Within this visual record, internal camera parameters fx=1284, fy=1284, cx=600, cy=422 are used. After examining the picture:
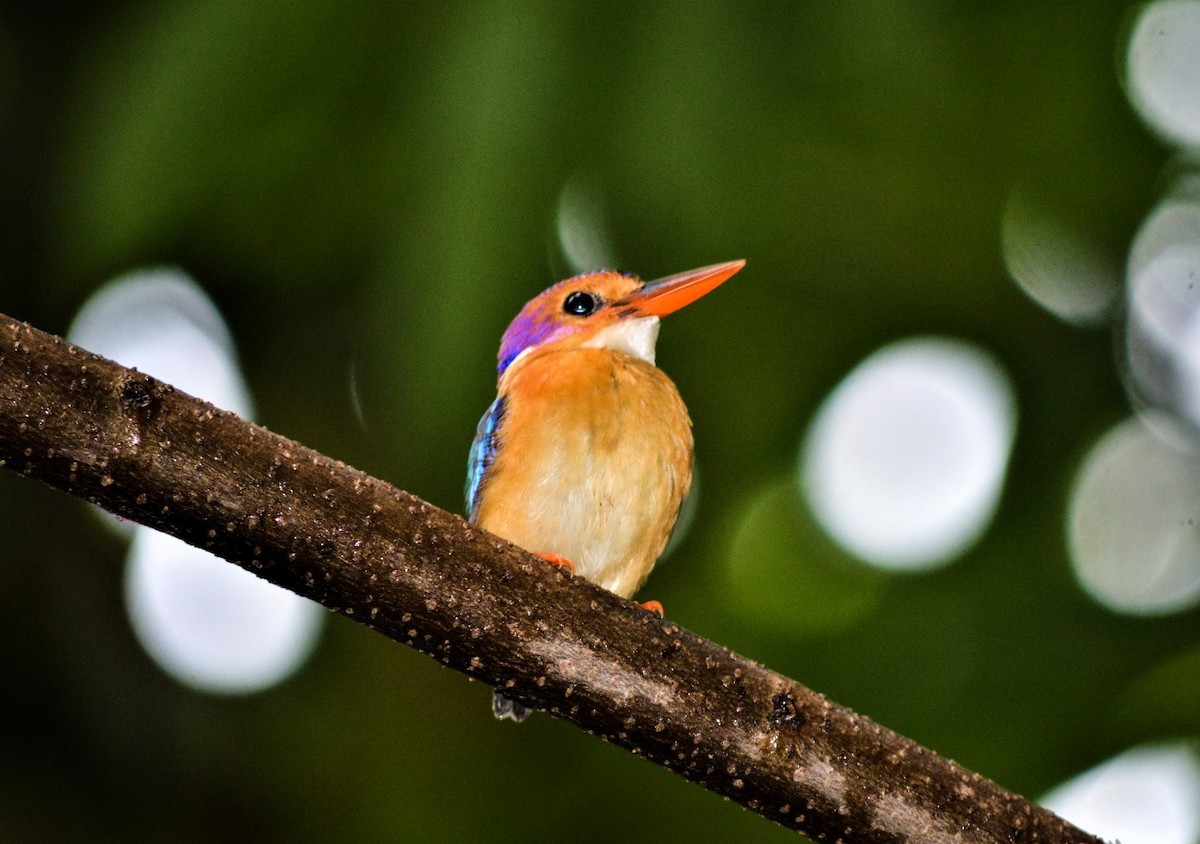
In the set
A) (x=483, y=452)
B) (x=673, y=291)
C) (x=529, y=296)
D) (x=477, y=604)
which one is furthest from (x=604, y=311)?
(x=477, y=604)

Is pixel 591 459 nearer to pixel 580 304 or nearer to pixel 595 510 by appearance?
pixel 595 510

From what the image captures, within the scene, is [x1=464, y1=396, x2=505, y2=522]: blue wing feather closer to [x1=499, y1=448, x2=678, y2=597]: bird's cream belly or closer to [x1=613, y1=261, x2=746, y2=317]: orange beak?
[x1=499, y1=448, x2=678, y2=597]: bird's cream belly

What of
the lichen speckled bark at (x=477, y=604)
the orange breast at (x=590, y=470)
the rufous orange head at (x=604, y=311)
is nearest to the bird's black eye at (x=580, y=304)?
the rufous orange head at (x=604, y=311)

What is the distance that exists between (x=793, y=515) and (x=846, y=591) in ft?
1.64

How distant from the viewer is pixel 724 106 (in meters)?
1.85

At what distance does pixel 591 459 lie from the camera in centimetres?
312

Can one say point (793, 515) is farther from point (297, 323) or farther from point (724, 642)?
point (297, 323)

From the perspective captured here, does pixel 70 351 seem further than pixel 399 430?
No

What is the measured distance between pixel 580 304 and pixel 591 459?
0.75 meters

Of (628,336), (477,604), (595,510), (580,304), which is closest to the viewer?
(477,604)

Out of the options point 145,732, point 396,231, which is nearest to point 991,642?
point 396,231

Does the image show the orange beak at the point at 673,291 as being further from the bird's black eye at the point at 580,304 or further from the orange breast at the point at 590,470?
the orange breast at the point at 590,470

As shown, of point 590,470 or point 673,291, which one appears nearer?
point 590,470

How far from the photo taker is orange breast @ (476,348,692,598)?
311cm
